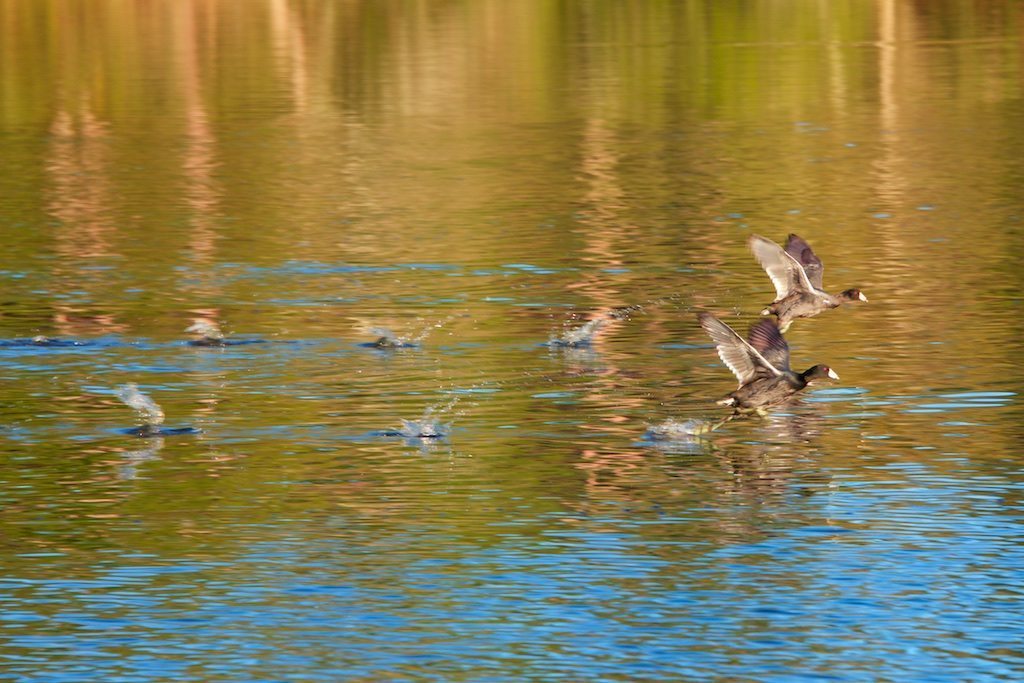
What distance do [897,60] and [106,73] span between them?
53.6 ft

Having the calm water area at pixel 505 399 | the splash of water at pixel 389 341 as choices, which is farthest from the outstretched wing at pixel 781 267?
the splash of water at pixel 389 341

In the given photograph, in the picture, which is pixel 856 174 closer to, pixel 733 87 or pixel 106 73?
pixel 733 87

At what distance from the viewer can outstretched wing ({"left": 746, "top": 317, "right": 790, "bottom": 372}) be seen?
17.2 meters

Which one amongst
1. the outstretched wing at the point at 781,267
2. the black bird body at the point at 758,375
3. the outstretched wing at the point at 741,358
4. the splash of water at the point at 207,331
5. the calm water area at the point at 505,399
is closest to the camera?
the calm water area at the point at 505,399

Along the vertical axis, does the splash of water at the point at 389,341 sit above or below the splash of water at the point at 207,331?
below

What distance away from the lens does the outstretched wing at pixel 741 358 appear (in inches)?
662

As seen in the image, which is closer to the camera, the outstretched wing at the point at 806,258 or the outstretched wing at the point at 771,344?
the outstretched wing at the point at 771,344

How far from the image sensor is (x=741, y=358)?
17.1 metres

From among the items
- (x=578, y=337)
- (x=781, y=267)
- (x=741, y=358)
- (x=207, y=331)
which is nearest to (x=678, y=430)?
(x=741, y=358)

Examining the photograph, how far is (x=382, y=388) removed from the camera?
19.1 meters

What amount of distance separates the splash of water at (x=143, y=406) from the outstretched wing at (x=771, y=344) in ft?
13.8

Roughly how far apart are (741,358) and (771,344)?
44 cm

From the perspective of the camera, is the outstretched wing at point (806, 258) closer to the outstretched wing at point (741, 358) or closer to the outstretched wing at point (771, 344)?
the outstretched wing at point (771, 344)

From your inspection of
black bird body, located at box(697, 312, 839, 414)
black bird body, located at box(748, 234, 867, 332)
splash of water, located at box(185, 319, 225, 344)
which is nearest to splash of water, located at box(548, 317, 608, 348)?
black bird body, located at box(748, 234, 867, 332)
